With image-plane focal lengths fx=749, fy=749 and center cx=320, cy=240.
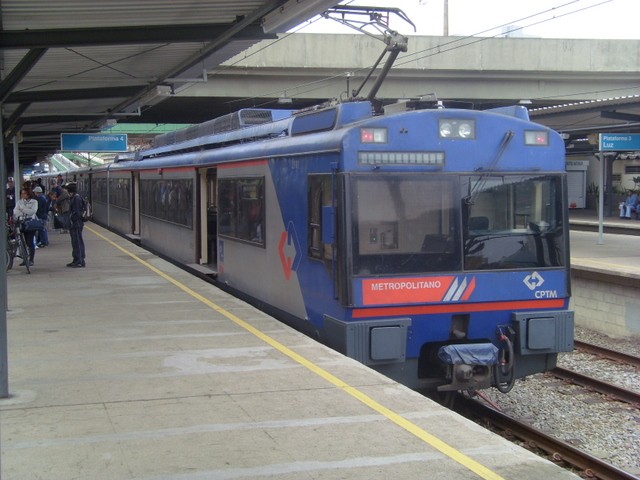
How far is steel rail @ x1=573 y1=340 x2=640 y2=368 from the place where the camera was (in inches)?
453

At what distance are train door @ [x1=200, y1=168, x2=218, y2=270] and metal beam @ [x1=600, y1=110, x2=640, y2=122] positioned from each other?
10.7 meters

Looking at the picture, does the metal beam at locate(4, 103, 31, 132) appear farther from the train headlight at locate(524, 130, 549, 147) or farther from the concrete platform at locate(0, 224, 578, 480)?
the train headlight at locate(524, 130, 549, 147)

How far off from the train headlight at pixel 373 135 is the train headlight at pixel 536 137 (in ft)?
5.16

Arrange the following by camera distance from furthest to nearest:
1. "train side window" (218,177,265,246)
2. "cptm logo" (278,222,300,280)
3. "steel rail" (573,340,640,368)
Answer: "steel rail" (573,340,640,368) < "train side window" (218,177,265,246) < "cptm logo" (278,222,300,280)

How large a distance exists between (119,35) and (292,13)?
5.90 ft

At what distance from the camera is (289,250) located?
855 cm

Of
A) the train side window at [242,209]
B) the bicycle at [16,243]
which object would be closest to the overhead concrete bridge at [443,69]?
the bicycle at [16,243]

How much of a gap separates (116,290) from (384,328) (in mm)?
5696

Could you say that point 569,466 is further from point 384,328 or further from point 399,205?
point 399,205

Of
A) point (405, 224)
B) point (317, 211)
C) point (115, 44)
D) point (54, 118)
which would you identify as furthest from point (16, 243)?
point (405, 224)

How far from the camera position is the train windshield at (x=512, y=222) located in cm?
736

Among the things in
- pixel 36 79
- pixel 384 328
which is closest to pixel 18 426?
pixel 384 328

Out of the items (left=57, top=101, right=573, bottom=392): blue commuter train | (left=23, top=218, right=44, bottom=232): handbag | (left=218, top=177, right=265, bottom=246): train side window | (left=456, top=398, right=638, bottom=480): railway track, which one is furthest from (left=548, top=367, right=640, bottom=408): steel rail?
(left=23, top=218, right=44, bottom=232): handbag

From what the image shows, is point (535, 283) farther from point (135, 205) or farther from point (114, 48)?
point (135, 205)
